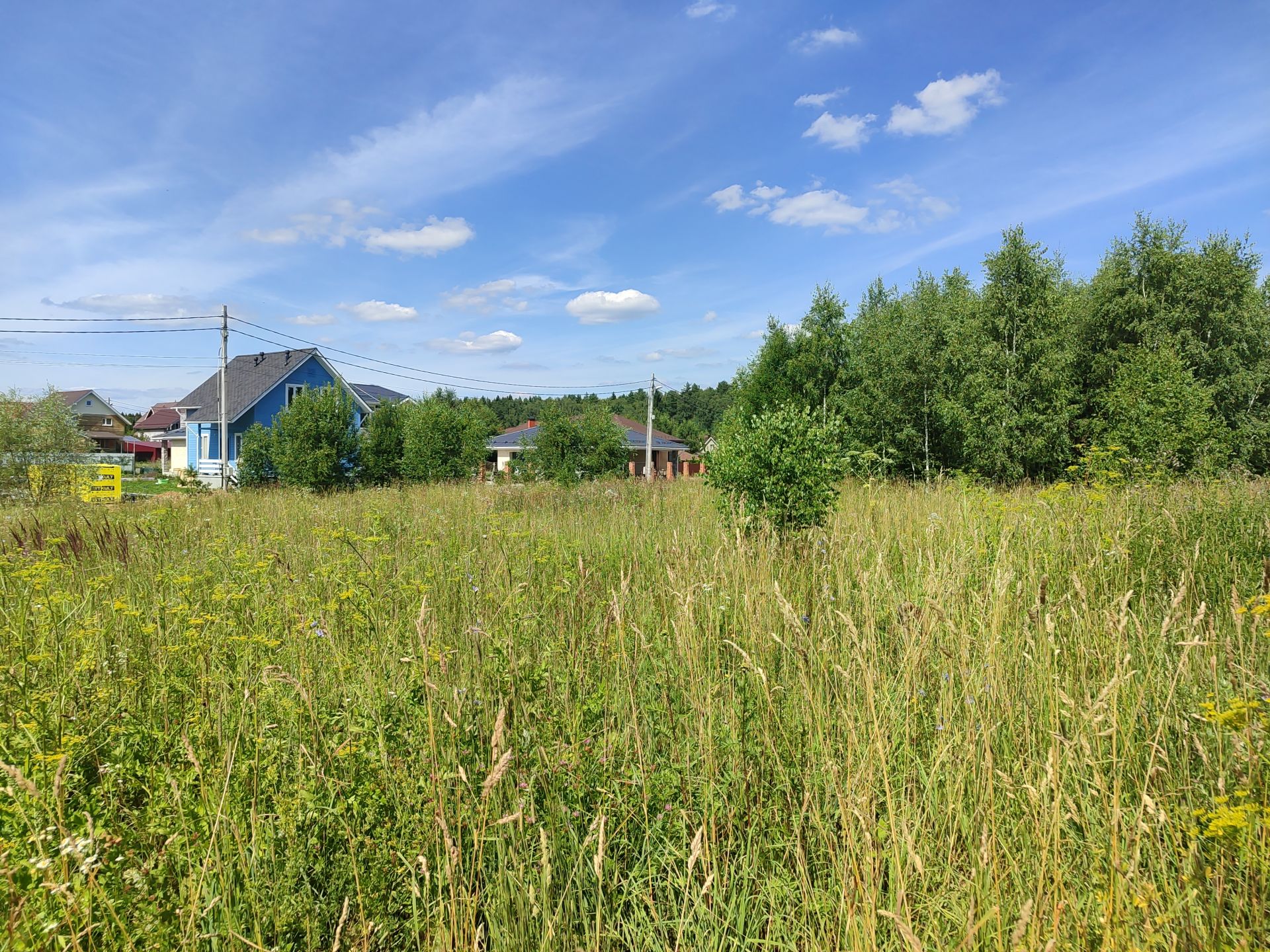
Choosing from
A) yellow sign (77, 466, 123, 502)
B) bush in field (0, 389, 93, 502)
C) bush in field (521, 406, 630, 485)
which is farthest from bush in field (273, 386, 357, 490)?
bush in field (521, 406, 630, 485)

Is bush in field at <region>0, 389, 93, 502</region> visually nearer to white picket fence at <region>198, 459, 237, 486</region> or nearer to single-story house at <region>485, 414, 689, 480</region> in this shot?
white picket fence at <region>198, 459, 237, 486</region>

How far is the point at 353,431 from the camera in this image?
20953 mm

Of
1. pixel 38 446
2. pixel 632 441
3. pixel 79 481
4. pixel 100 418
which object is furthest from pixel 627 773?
pixel 100 418

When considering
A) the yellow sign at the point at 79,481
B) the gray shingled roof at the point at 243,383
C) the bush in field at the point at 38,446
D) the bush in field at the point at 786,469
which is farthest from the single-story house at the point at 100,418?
the bush in field at the point at 786,469

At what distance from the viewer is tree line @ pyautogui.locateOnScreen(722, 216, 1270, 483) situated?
17656 mm

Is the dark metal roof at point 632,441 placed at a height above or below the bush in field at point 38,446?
above

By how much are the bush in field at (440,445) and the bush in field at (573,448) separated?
139 inches

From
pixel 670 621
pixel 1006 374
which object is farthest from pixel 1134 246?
pixel 670 621

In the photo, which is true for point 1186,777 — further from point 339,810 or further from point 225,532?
point 225,532

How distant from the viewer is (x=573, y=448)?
17484 millimetres

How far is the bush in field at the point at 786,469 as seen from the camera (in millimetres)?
5578

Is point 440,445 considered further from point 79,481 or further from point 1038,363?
point 1038,363

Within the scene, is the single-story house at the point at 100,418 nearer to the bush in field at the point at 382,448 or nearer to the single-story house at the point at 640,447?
the single-story house at the point at 640,447

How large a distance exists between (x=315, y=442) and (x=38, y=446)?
22.2 feet
